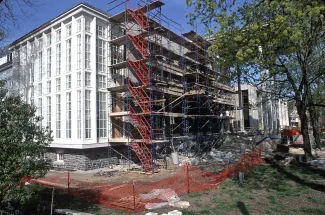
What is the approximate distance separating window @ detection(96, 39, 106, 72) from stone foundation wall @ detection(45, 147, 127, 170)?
6.00 m

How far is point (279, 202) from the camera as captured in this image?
918 cm

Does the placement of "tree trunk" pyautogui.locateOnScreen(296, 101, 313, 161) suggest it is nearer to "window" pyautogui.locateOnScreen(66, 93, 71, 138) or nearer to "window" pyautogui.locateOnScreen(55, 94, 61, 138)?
"window" pyautogui.locateOnScreen(66, 93, 71, 138)

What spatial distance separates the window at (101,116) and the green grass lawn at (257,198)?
7.24 metres

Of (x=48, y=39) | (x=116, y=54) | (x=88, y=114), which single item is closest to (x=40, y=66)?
(x=48, y=39)

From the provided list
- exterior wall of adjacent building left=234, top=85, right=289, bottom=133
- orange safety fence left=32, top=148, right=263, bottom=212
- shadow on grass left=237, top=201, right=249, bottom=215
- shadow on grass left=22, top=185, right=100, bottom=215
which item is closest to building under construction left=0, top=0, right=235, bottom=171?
orange safety fence left=32, top=148, right=263, bottom=212

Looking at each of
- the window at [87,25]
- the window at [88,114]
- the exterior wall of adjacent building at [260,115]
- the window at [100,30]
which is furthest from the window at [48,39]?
the exterior wall of adjacent building at [260,115]

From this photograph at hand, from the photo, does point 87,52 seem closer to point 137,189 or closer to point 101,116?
point 101,116

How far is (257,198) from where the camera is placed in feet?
32.0

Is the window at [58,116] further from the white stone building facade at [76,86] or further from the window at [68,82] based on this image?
the window at [68,82]

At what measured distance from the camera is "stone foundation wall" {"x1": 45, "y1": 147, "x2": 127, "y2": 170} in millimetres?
17734

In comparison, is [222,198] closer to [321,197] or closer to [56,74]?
[321,197]

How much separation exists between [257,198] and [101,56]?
48.2 feet

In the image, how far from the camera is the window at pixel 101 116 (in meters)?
18.9

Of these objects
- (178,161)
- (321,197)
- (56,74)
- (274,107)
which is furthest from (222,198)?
(274,107)
